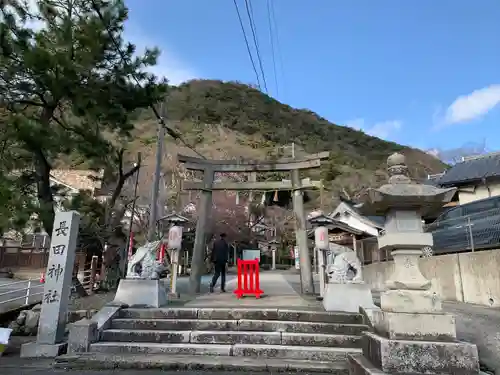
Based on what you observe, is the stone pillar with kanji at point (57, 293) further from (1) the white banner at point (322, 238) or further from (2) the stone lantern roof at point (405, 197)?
(1) the white banner at point (322, 238)

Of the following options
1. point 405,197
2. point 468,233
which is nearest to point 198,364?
point 405,197

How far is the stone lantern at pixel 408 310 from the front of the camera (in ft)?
13.5

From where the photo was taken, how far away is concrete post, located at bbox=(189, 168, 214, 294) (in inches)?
428

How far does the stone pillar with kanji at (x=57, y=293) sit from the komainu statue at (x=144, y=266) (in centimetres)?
143

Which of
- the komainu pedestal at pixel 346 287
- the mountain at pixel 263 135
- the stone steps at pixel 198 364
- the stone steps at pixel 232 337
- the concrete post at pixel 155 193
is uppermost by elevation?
the mountain at pixel 263 135

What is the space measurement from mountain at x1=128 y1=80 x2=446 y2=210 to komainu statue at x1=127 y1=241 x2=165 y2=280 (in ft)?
108

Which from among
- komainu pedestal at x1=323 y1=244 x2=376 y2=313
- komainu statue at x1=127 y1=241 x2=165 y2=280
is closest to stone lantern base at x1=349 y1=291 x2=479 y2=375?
komainu pedestal at x1=323 y1=244 x2=376 y2=313

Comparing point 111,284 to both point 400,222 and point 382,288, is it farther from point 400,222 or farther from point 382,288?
point 400,222

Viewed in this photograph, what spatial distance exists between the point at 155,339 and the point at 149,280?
1640mm

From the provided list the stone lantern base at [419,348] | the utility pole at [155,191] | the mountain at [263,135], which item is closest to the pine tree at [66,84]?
the utility pole at [155,191]

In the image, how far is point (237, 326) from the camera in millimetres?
6617

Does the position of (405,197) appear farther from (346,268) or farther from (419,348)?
(346,268)

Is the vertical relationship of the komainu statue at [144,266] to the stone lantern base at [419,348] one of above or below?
above

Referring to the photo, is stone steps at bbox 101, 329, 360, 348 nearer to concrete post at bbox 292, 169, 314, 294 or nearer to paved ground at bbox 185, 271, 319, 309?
paved ground at bbox 185, 271, 319, 309
